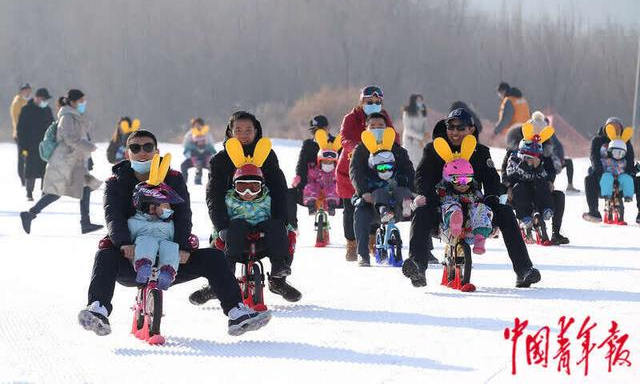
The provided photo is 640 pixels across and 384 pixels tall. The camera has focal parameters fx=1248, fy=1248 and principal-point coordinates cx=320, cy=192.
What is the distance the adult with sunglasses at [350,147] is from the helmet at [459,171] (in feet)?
9.33

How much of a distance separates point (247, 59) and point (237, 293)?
66.0 m

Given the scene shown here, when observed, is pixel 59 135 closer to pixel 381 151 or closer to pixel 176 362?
pixel 381 151

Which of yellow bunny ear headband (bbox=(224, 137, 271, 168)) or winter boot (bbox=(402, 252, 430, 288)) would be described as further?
winter boot (bbox=(402, 252, 430, 288))

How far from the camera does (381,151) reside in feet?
38.2

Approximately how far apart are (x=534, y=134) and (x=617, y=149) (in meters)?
2.96

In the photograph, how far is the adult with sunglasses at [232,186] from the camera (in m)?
8.88

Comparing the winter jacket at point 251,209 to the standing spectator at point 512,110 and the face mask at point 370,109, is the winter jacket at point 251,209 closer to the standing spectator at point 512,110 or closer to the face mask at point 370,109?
the face mask at point 370,109

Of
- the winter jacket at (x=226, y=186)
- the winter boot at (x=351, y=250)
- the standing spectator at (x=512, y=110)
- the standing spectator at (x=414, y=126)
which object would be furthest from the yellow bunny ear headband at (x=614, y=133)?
the winter jacket at (x=226, y=186)

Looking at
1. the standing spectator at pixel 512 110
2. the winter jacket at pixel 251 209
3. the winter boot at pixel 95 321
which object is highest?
the standing spectator at pixel 512 110

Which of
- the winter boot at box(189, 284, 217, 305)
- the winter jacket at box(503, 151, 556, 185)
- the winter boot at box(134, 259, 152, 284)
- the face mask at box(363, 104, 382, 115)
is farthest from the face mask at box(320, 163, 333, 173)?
the winter boot at box(134, 259, 152, 284)

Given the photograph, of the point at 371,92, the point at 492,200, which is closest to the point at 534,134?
the point at 371,92

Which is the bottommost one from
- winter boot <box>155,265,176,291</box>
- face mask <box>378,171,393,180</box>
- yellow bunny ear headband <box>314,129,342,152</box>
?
winter boot <box>155,265,176,291</box>

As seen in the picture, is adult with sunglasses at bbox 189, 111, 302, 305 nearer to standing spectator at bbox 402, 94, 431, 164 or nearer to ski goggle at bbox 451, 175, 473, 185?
ski goggle at bbox 451, 175, 473, 185

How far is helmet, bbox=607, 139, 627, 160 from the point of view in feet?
52.9
